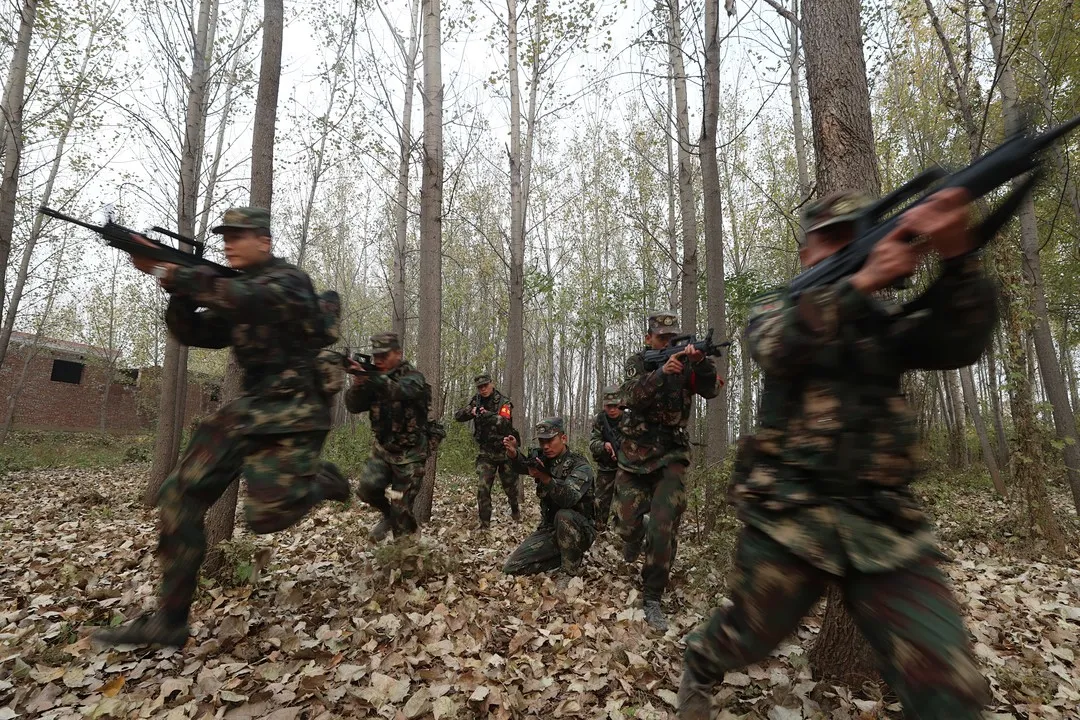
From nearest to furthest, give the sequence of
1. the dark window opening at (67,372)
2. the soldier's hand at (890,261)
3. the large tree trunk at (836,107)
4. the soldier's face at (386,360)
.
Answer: the soldier's hand at (890,261) < the large tree trunk at (836,107) < the soldier's face at (386,360) < the dark window opening at (67,372)

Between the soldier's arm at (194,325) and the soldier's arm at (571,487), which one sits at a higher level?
the soldier's arm at (194,325)

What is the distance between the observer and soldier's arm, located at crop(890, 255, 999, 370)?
1.68m

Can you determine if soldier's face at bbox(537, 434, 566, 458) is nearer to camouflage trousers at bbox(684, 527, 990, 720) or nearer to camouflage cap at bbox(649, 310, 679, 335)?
camouflage cap at bbox(649, 310, 679, 335)

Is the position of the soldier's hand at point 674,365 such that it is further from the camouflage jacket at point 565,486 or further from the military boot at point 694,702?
the military boot at point 694,702

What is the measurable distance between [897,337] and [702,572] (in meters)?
2.98

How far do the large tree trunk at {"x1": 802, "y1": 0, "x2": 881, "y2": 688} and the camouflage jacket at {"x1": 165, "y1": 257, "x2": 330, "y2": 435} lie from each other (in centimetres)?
304

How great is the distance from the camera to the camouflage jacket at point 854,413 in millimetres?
1677

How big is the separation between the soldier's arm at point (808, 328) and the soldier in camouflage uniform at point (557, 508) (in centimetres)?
304

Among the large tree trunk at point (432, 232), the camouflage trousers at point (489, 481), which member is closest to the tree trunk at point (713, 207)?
the camouflage trousers at point (489, 481)

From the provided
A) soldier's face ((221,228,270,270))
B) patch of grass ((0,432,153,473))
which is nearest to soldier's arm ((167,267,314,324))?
soldier's face ((221,228,270,270))

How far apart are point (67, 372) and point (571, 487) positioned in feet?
98.4

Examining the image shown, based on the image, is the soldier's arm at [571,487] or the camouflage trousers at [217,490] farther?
the soldier's arm at [571,487]

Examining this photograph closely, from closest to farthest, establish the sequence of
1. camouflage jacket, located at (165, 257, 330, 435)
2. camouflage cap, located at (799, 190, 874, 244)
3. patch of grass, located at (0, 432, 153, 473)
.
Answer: camouflage cap, located at (799, 190, 874, 244) < camouflage jacket, located at (165, 257, 330, 435) < patch of grass, located at (0, 432, 153, 473)

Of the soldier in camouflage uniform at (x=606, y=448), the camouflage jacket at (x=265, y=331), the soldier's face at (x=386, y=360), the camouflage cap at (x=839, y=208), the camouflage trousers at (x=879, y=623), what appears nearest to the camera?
the camouflage trousers at (x=879, y=623)
